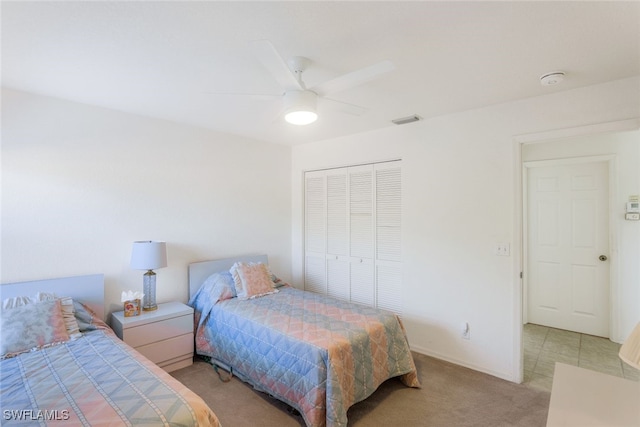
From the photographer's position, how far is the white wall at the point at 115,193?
99.5 inches

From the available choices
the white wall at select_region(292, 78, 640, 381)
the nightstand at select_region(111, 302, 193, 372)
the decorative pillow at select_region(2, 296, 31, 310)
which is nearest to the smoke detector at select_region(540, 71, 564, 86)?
the white wall at select_region(292, 78, 640, 381)

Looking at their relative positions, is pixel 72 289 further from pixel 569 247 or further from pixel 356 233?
pixel 569 247

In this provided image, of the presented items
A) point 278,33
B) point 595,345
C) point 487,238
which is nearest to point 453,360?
point 487,238

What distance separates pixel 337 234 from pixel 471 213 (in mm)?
1683

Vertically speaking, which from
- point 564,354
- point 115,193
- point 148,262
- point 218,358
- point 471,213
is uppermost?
point 115,193

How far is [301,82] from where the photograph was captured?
2.02m

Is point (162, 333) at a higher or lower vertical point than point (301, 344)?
lower

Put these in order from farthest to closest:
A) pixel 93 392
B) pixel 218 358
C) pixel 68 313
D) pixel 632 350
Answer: pixel 218 358
pixel 68 313
pixel 93 392
pixel 632 350

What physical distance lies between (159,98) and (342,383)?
2657 millimetres

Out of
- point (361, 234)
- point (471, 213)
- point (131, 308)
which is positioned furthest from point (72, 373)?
point (471, 213)

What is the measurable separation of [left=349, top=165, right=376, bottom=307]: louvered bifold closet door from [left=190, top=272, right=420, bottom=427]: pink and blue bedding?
2.68 feet

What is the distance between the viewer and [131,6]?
4.95ft

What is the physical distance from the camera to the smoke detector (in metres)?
2.18

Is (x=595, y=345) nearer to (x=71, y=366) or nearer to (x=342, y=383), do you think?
(x=342, y=383)
